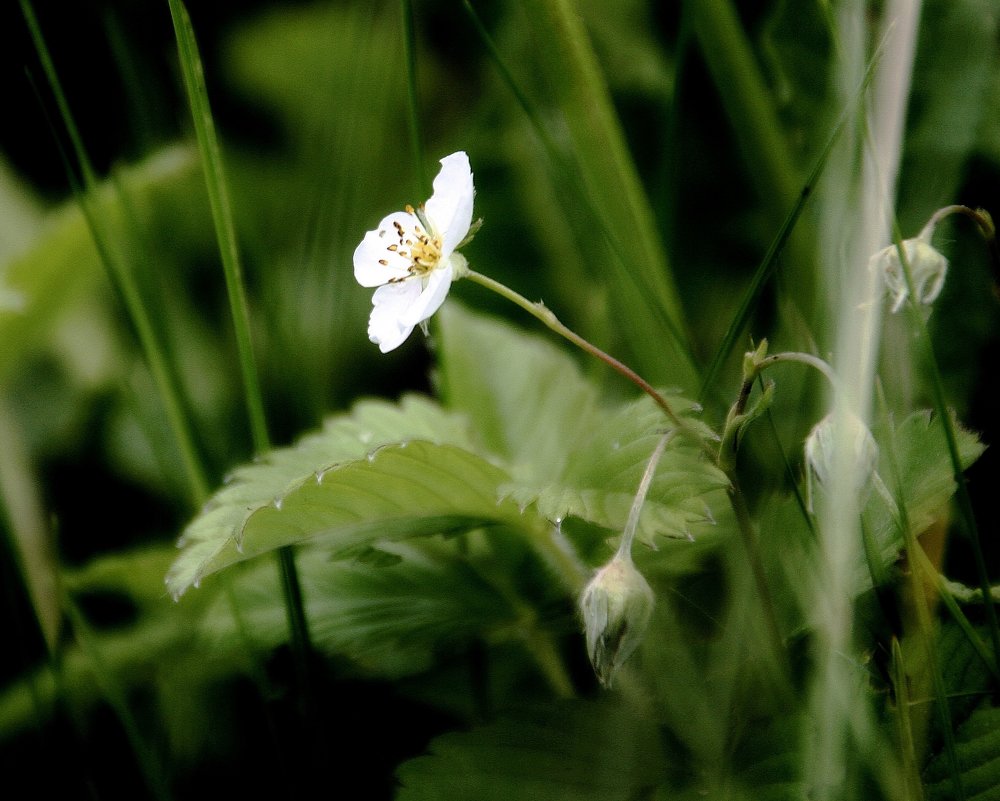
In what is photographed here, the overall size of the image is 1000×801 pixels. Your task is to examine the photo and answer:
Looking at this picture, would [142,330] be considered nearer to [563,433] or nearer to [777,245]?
[563,433]

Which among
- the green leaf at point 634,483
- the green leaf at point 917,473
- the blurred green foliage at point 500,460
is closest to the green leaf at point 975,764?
the blurred green foliage at point 500,460

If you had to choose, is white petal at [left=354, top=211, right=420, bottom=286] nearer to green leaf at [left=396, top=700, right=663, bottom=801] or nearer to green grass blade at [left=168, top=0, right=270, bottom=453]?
green grass blade at [left=168, top=0, right=270, bottom=453]

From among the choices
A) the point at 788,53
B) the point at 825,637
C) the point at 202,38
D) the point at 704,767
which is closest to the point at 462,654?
the point at 704,767

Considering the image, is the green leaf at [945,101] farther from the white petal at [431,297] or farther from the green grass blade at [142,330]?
the green grass blade at [142,330]

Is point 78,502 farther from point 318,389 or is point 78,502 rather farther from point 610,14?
point 610,14

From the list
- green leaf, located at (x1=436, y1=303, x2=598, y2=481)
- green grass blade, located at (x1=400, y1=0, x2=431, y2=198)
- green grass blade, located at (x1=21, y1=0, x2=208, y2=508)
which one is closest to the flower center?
green grass blade, located at (x1=400, y1=0, x2=431, y2=198)

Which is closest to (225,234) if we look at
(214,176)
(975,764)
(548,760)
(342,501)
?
(214,176)
